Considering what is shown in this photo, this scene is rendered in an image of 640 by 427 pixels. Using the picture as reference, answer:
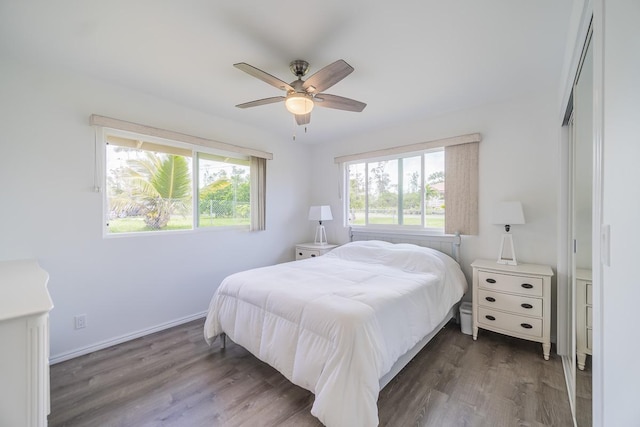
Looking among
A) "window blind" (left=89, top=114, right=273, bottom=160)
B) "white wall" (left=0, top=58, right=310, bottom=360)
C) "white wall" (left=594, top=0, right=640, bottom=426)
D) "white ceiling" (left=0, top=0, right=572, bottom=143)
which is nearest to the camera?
"white wall" (left=594, top=0, right=640, bottom=426)

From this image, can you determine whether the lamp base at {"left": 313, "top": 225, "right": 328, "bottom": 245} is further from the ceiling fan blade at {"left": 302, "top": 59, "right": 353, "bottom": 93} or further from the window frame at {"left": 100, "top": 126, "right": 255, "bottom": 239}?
the ceiling fan blade at {"left": 302, "top": 59, "right": 353, "bottom": 93}

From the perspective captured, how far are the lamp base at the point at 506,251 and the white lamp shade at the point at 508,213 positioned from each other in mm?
224

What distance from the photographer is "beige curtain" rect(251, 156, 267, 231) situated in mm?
3721

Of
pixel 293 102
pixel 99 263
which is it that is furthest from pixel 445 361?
pixel 99 263

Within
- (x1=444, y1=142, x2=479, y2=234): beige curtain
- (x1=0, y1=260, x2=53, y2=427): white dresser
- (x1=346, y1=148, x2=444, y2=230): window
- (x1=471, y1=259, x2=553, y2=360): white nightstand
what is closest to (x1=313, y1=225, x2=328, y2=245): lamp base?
(x1=346, y1=148, x2=444, y2=230): window

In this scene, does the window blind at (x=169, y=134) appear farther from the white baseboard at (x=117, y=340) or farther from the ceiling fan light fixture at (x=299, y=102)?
the white baseboard at (x=117, y=340)

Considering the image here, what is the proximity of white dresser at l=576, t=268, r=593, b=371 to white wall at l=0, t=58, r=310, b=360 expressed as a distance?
3.37 metres

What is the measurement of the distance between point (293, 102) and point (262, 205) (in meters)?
2.04

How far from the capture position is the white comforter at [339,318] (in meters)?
1.42

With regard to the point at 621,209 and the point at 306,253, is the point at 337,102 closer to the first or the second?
the point at 621,209

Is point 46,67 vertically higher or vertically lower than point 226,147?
higher

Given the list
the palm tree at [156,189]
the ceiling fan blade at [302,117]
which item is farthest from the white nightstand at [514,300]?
the palm tree at [156,189]

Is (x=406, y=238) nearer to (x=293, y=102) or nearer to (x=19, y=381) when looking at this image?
(x=293, y=102)

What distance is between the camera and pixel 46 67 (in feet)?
7.09
